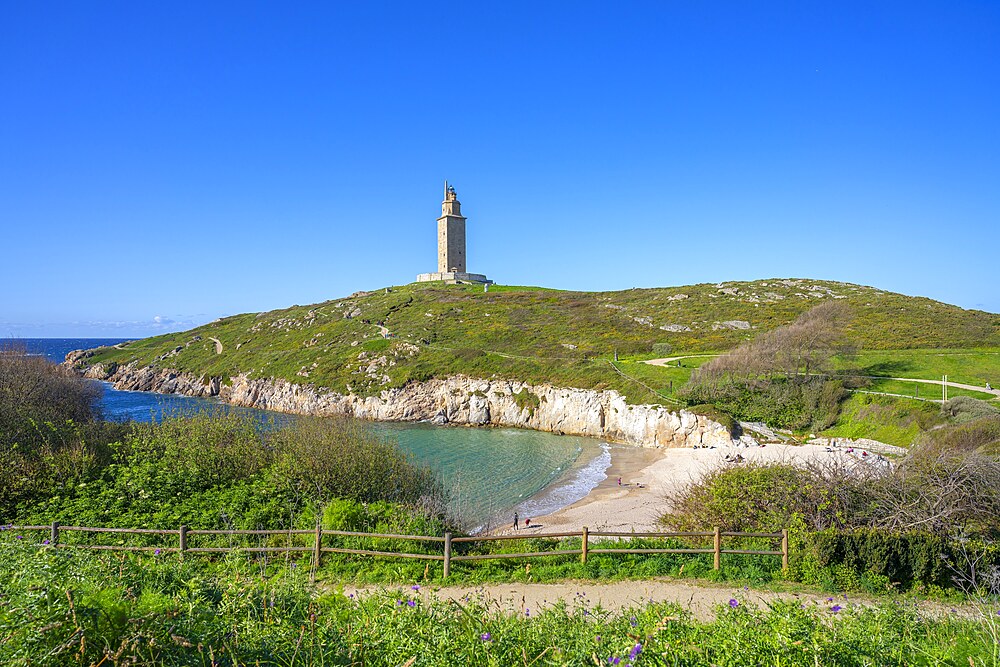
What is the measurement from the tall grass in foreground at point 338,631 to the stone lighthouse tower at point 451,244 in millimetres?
103388

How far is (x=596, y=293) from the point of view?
98.9 meters

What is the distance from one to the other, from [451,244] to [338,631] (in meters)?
108

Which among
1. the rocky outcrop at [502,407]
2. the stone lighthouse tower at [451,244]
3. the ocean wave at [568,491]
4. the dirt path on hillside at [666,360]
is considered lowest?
the ocean wave at [568,491]

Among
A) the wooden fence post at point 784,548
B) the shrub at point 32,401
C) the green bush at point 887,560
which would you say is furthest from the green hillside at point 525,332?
the shrub at point 32,401

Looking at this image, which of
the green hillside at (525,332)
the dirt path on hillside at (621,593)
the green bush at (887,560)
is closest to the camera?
the dirt path on hillside at (621,593)

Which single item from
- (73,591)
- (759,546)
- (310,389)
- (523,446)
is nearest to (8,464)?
(73,591)

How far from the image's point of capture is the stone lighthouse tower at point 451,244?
109 metres

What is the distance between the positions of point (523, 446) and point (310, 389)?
97.6 feet

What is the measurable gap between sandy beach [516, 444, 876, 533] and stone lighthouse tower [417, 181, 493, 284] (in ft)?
250

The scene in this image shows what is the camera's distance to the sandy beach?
21.6m

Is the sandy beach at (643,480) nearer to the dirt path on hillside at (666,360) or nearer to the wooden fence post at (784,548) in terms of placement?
the wooden fence post at (784,548)

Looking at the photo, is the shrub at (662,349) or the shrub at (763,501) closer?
the shrub at (763,501)

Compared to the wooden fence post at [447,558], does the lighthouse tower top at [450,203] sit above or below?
above

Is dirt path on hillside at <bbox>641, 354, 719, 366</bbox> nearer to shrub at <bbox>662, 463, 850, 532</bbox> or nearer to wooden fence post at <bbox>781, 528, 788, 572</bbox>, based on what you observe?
shrub at <bbox>662, 463, 850, 532</bbox>
